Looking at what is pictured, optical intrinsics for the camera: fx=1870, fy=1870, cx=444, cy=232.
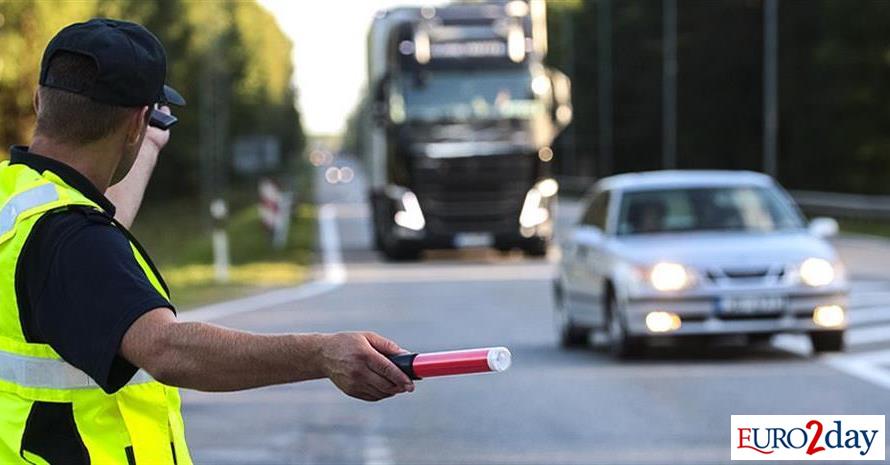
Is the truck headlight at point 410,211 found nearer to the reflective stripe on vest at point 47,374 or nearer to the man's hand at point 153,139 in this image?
the man's hand at point 153,139

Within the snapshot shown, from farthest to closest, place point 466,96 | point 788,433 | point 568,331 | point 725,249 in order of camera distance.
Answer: point 466,96, point 568,331, point 725,249, point 788,433

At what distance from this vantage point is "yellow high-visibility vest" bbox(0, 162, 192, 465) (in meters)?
2.92

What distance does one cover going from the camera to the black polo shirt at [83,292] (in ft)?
9.23

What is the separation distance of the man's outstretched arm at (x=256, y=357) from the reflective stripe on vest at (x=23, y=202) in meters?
0.27

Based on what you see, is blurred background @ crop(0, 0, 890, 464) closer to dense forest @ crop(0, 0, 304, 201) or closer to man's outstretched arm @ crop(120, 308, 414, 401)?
dense forest @ crop(0, 0, 304, 201)

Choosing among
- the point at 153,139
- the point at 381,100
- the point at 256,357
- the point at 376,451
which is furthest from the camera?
the point at 381,100

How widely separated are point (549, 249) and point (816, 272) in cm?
2058

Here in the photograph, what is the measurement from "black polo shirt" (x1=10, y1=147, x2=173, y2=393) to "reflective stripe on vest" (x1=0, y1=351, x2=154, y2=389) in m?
0.04

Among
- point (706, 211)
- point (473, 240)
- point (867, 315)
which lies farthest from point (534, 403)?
point (473, 240)

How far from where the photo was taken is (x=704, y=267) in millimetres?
13773

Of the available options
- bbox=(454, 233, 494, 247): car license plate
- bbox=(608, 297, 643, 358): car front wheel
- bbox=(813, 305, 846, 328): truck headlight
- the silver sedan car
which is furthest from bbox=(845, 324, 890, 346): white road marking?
bbox=(454, 233, 494, 247): car license plate

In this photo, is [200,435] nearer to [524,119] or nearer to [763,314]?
[763,314]

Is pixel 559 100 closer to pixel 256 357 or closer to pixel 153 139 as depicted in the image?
pixel 153 139

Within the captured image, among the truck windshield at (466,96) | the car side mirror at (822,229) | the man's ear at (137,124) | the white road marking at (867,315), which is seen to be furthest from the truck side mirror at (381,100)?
the man's ear at (137,124)
